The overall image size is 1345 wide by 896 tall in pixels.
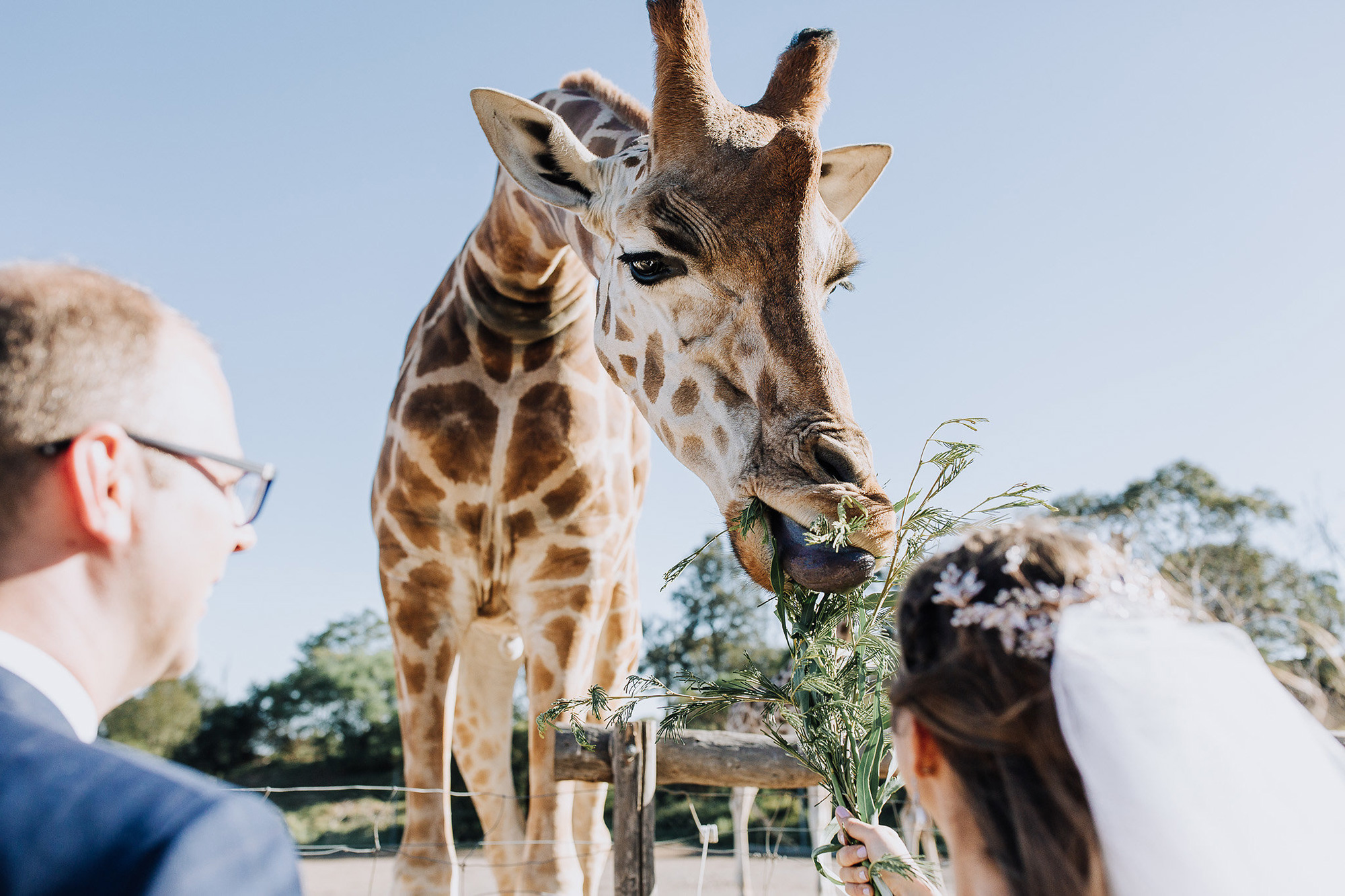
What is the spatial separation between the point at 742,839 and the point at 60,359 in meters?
7.80

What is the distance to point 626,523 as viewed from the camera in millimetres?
4320

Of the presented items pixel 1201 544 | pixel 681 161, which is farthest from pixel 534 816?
pixel 1201 544

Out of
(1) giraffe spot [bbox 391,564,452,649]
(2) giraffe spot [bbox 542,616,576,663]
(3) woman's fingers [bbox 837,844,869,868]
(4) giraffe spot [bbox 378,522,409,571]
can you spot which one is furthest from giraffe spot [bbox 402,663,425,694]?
(3) woman's fingers [bbox 837,844,869,868]

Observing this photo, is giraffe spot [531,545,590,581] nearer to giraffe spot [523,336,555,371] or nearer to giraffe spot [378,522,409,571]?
giraffe spot [378,522,409,571]

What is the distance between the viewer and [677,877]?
13.0 meters

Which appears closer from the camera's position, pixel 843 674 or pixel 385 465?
pixel 843 674

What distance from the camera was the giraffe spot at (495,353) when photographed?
4.14 m

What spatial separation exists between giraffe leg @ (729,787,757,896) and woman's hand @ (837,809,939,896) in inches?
193

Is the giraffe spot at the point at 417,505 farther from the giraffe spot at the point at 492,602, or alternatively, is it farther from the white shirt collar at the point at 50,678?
the white shirt collar at the point at 50,678

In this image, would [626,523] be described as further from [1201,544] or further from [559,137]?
[1201,544]

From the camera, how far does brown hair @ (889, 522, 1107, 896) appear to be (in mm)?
1152

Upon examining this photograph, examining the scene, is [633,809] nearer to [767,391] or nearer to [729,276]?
[767,391]

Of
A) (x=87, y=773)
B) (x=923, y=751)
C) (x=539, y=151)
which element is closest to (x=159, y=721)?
(x=539, y=151)

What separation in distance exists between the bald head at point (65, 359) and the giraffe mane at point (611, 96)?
313 cm
